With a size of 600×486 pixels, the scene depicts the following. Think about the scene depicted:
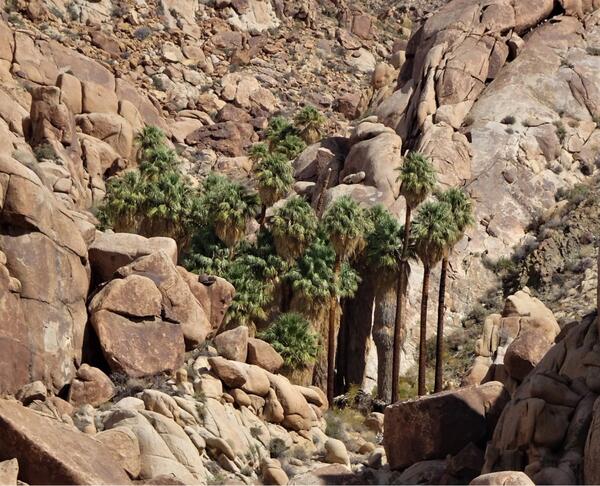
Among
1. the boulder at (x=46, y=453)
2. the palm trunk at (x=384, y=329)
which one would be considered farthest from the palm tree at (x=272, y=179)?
the boulder at (x=46, y=453)

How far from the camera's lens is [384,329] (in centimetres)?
4934

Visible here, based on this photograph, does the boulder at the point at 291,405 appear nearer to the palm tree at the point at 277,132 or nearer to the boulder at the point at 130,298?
the boulder at the point at 130,298

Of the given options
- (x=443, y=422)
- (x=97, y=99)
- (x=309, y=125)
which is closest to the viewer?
(x=443, y=422)

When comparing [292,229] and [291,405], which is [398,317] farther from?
[291,405]

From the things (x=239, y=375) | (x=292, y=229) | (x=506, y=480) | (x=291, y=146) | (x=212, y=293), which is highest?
(x=506, y=480)

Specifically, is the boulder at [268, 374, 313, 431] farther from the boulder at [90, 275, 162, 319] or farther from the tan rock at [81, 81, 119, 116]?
the tan rock at [81, 81, 119, 116]

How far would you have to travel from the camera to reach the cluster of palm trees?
150 feet

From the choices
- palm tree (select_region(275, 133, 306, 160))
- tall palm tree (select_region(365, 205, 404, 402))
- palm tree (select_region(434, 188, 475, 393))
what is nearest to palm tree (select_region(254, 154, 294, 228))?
tall palm tree (select_region(365, 205, 404, 402))

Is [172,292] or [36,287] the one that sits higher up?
[36,287]

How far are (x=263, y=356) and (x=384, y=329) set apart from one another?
11450mm

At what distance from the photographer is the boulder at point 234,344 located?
124 ft

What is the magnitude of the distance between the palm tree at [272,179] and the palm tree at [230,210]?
0.67 meters

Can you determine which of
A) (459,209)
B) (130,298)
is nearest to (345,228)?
(459,209)

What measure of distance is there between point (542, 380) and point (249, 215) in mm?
22981
